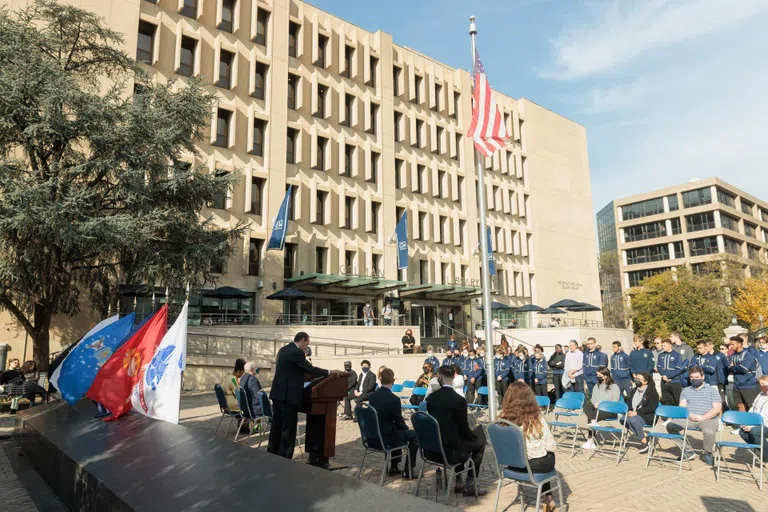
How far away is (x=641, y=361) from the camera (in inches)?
541

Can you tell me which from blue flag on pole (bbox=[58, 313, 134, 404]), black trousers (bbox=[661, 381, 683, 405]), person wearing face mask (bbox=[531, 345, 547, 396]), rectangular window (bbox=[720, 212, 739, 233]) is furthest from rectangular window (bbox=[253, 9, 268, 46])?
rectangular window (bbox=[720, 212, 739, 233])

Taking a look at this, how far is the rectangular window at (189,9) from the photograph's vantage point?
101 ft

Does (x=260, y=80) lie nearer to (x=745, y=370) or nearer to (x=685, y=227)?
(x=745, y=370)

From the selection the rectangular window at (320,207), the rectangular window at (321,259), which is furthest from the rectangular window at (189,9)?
the rectangular window at (321,259)

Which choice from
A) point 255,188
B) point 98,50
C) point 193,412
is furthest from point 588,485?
point 255,188

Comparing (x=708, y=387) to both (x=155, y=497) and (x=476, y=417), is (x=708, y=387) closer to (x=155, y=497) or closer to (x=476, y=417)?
(x=476, y=417)

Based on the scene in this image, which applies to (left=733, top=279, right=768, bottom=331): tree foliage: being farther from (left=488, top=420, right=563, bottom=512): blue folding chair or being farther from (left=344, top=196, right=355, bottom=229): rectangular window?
(left=488, top=420, right=563, bottom=512): blue folding chair


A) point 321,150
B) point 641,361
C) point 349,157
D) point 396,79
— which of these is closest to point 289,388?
point 641,361

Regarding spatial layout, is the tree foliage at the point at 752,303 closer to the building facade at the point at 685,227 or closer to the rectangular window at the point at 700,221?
the building facade at the point at 685,227

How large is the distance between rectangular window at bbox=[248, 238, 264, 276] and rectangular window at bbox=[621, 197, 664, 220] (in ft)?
229

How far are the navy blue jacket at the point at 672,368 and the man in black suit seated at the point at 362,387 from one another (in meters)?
6.83

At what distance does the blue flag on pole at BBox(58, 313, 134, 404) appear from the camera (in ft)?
27.7

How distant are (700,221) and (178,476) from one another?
86724mm

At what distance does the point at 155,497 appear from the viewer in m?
4.29
